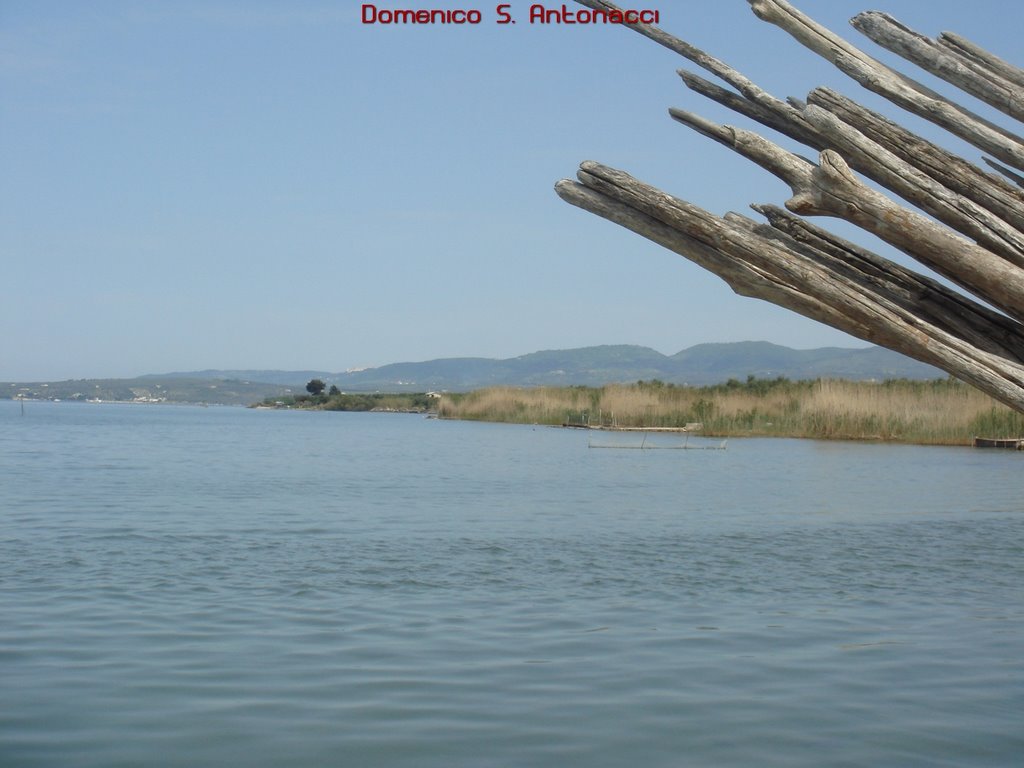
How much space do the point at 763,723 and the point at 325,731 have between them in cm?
228

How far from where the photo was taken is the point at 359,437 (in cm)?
4662

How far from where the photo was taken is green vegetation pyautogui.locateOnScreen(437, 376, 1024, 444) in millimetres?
37094

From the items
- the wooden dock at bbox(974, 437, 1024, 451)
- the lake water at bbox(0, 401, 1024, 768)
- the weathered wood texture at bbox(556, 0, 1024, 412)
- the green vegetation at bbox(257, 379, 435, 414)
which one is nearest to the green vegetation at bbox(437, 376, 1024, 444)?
the wooden dock at bbox(974, 437, 1024, 451)

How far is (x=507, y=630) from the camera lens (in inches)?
332

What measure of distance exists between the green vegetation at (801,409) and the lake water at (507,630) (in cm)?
1902

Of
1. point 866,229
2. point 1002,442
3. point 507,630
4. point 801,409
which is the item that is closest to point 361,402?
point 801,409

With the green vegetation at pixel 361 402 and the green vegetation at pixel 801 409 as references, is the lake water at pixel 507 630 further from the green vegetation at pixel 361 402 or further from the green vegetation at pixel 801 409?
the green vegetation at pixel 361 402

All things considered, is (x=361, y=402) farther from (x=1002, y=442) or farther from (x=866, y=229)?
(x=866, y=229)

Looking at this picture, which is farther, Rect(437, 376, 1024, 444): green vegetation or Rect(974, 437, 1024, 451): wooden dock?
Rect(437, 376, 1024, 444): green vegetation

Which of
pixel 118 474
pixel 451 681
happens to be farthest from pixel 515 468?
pixel 451 681

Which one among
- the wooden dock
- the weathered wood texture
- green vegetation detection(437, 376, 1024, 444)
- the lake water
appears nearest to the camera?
the weathered wood texture

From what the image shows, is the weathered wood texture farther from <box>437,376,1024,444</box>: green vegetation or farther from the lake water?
<box>437,376,1024,444</box>: green vegetation

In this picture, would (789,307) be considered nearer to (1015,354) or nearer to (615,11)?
(1015,354)

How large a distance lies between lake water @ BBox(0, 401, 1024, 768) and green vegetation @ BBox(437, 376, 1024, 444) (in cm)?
1902
